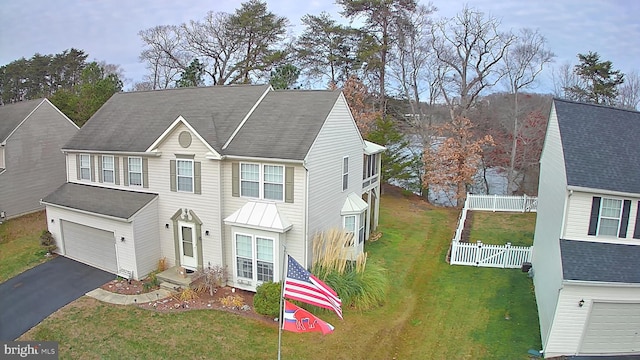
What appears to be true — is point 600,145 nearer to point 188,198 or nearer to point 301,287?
point 301,287

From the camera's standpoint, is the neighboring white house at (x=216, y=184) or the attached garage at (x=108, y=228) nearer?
the neighboring white house at (x=216, y=184)

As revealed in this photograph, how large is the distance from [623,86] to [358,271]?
3280 cm

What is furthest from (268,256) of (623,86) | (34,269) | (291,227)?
(623,86)

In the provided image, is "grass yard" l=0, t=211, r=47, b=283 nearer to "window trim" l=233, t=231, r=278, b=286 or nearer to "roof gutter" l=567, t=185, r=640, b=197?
"window trim" l=233, t=231, r=278, b=286

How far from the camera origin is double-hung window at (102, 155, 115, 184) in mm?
16814

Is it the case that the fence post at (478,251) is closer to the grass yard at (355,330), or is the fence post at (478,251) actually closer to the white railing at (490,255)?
the white railing at (490,255)

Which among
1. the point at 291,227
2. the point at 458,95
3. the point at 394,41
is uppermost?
the point at 394,41

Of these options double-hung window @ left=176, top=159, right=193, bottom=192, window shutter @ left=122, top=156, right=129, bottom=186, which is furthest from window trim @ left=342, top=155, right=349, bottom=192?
window shutter @ left=122, top=156, right=129, bottom=186

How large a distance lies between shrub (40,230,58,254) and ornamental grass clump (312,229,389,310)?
12.4m

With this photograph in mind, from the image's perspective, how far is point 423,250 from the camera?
1886 centimetres

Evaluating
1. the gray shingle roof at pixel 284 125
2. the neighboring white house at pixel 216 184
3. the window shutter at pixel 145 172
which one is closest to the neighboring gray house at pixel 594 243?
the neighboring white house at pixel 216 184

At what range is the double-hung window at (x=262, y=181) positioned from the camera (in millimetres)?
13383

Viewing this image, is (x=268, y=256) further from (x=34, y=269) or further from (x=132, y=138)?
(x=34, y=269)

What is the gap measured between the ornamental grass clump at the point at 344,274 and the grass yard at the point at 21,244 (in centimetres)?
1252
